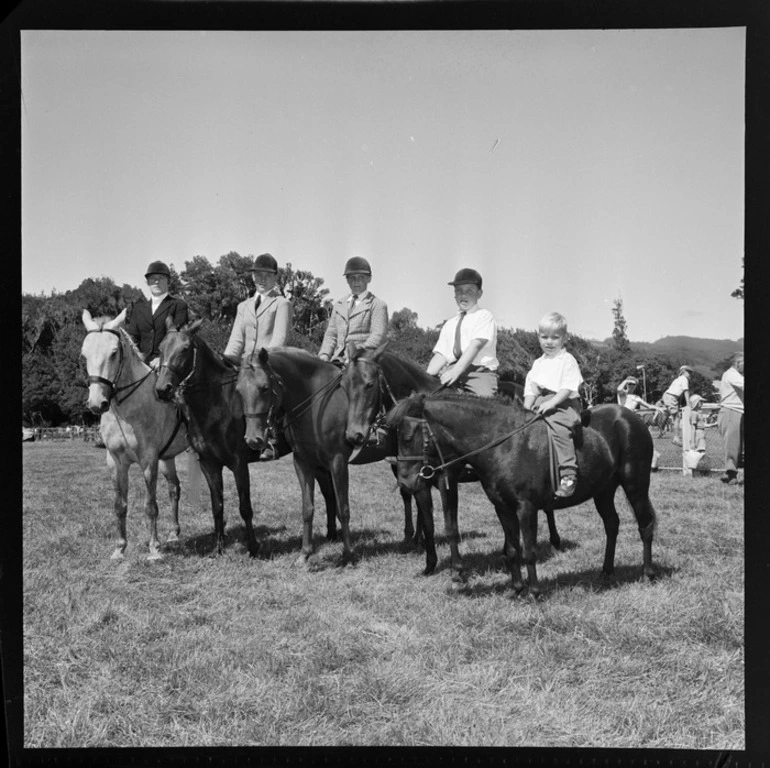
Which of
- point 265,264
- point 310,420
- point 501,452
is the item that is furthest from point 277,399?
point 501,452

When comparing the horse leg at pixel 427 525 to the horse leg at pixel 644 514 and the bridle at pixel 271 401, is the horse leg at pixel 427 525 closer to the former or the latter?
the bridle at pixel 271 401

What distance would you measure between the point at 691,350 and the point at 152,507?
524 centimetres

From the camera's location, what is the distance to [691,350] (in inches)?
230

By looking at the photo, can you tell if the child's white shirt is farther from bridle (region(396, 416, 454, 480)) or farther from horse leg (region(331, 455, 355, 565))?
horse leg (region(331, 455, 355, 565))

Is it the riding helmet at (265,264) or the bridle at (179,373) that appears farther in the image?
the bridle at (179,373)

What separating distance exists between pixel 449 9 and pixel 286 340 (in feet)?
11.9

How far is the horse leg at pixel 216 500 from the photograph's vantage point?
7109 millimetres

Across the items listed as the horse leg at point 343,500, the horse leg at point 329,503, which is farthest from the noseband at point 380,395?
the horse leg at point 329,503

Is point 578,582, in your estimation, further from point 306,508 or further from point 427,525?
point 306,508

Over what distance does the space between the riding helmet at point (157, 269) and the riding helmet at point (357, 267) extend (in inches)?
63.9

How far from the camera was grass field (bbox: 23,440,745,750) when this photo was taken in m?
4.69

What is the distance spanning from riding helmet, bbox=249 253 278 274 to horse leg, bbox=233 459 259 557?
2.11 meters

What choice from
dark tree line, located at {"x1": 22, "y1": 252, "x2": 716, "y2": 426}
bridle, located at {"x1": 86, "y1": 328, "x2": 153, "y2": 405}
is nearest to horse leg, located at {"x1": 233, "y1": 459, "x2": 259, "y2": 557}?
bridle, located at {"x1": 86, "y1": 328, "x2": 153, "y2": 405}

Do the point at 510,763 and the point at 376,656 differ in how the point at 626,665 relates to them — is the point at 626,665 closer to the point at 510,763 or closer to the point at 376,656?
the point at 510,763
